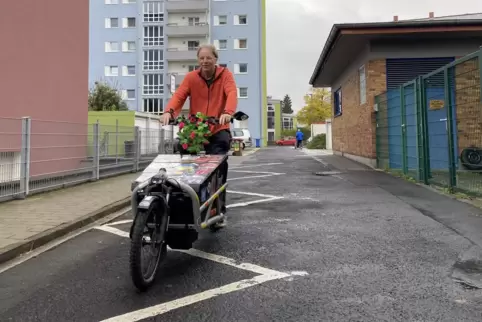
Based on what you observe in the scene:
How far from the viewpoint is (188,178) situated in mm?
3906

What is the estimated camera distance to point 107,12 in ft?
185

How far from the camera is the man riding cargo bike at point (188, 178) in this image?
3408 millimetres

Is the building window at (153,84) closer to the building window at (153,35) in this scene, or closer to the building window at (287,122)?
the building window at (153,35)

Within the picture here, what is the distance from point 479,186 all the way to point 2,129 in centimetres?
857

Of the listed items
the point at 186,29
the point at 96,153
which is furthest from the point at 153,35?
the point at 96,153

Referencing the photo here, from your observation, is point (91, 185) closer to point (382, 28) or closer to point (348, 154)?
point (382, 28)

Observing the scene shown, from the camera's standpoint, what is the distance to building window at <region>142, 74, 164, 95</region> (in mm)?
55719

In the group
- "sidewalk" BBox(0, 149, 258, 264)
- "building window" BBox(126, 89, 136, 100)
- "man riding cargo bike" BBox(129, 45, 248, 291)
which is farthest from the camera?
"building window" BBox(126, 89, 136, 100)

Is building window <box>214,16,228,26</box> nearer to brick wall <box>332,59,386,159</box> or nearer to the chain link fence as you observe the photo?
brick wall <box>332,59,386,159</box>

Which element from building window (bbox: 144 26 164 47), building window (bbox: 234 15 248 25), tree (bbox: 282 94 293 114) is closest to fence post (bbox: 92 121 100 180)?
building window (bbox: 234 15 248 25)

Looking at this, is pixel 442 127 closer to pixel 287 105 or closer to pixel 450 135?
pixel 450 135

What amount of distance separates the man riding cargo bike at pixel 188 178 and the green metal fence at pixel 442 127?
4.64 m

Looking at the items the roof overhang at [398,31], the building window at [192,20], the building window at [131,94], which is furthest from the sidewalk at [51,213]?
the building window at [192,20]

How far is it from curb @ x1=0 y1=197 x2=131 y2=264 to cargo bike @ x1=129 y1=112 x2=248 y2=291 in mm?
1680
